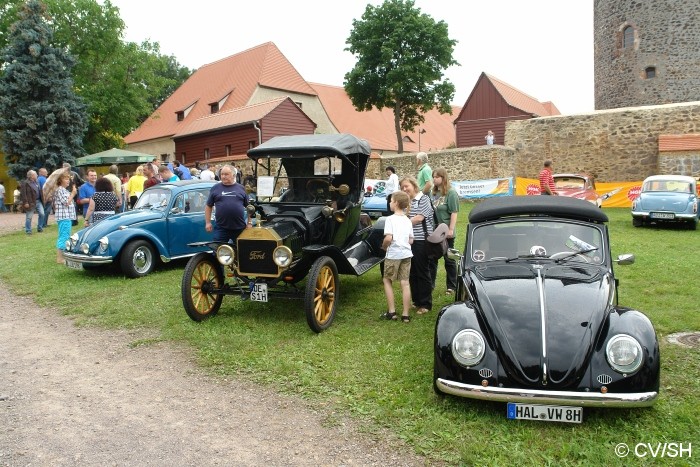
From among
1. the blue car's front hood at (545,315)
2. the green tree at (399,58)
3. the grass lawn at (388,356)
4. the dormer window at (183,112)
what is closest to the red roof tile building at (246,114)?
the dormer window at (183,112)

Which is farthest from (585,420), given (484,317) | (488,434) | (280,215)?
Result: (280,215)

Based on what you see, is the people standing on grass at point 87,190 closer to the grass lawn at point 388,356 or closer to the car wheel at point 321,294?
the grass lawn at point 388,356

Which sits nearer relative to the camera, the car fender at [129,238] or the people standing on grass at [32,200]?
the car fender at [129,238]

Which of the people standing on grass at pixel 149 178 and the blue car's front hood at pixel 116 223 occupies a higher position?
the people standing on grass at pixel 149 178

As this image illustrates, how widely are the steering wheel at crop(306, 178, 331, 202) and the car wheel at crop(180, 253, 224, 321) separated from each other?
5.43 ft

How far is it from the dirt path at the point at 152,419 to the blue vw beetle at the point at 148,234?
324 cm

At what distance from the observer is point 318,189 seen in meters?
7.33

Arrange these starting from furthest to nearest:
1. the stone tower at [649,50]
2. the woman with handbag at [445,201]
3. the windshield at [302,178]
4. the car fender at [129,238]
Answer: the stone tower at [649,50] < the car fender at [129,238] < the windshield at [302,178] < the woman with handbag at [445,201]

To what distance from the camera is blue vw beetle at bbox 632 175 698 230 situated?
1340 centimetres

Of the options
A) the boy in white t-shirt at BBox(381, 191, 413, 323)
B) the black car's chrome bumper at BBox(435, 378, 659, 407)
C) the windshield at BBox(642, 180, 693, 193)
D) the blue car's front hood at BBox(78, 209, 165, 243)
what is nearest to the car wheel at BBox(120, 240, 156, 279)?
the blue car's front hood at BBox(78, 209, 165, 243)

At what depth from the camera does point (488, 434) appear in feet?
11.8

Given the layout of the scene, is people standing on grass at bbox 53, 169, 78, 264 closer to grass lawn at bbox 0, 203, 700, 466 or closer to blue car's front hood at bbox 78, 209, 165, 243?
grass lawn at bbox 0, 203, 700, 466

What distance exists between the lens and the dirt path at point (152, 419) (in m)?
3.44

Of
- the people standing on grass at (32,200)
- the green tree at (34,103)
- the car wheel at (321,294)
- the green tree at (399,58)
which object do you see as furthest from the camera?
the green tree at (399,58)
